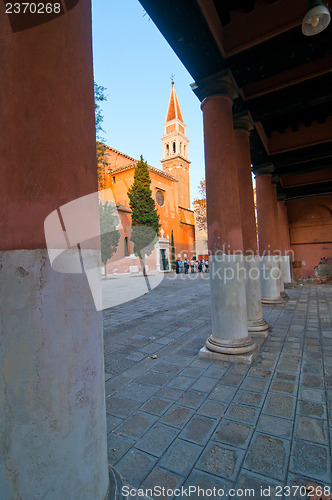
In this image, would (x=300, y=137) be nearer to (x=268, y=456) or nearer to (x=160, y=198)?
(x=268, y=456)

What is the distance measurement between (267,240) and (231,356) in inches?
197

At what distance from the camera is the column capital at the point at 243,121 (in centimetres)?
516

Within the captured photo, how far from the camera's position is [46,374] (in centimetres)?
122

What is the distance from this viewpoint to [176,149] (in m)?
43.6

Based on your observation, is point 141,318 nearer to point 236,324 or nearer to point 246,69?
point 236,324

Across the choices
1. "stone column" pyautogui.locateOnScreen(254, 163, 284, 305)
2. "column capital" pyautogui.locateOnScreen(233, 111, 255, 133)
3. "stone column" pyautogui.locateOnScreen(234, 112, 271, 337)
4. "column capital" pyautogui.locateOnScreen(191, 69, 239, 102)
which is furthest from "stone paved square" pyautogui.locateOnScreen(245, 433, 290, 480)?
"stone column" pyautogui.locateOnScreen(254, 163, 284, 305)

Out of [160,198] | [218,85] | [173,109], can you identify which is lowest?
[218,85]

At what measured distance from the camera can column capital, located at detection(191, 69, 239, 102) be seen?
402 centimetres

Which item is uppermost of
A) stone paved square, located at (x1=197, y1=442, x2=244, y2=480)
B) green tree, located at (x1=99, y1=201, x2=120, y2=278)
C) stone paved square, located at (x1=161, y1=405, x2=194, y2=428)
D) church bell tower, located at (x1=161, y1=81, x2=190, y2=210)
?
church bell tower, located at (x1=161, y1=81, x2=190, y2=210)

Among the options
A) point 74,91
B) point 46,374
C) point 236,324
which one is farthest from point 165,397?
point 74,91

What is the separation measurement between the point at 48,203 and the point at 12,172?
206 mm

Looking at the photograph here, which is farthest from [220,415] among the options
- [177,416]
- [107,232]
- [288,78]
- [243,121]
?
[107,232]

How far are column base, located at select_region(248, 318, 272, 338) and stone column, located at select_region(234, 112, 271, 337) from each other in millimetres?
39

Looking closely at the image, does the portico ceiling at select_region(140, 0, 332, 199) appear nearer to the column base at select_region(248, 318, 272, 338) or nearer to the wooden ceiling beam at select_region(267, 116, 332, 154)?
the wooden ceiling beam at select_region(267, 116, 332, 154)
